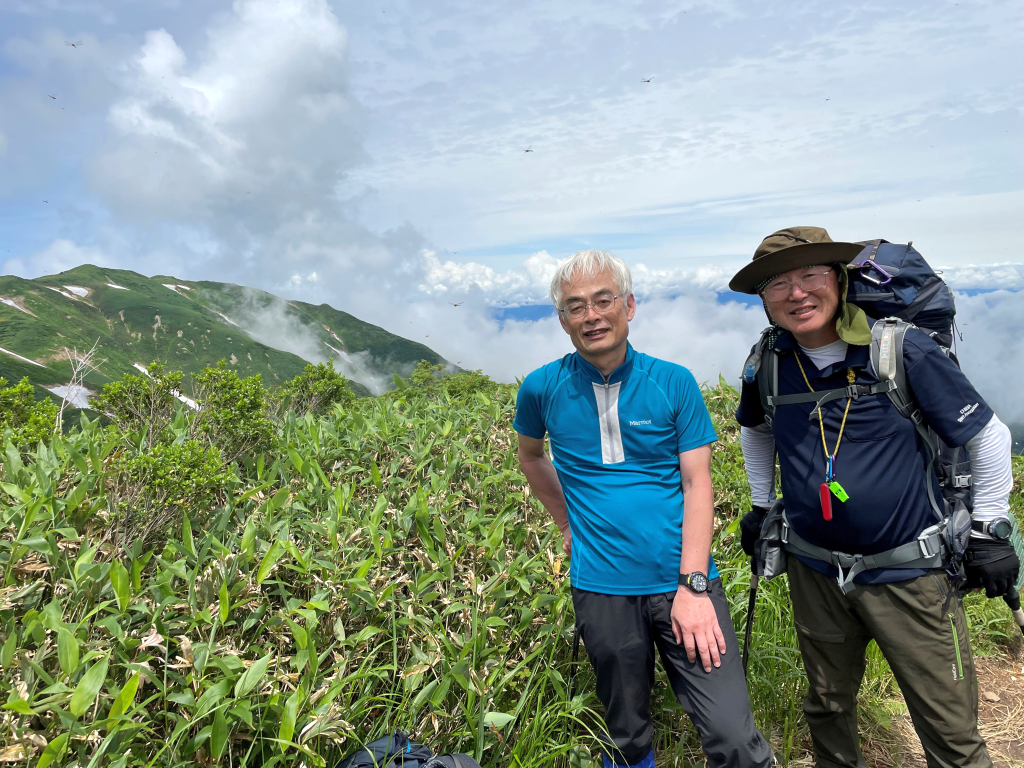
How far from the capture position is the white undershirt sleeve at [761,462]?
125 inches

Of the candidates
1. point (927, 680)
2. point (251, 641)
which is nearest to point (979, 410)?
point (927, 680)

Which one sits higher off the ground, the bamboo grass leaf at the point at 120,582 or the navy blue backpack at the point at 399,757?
the bamboo grass leaf at the point at 120,582

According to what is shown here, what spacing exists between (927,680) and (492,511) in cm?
250

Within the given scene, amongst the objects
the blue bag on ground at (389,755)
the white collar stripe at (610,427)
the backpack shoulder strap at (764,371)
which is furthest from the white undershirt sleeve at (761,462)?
the blue bag on ground at (389,755)

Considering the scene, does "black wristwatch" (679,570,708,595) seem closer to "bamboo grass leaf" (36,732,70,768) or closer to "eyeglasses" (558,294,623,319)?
"eyeglasses" (558,294,623,319)

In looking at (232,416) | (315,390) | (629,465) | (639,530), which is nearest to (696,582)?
(639,530)

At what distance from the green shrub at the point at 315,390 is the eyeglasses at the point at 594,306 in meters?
4.59

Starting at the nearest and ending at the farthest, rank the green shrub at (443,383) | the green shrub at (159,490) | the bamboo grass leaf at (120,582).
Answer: the bamboo grass leaf at (120,582), the green shrub at (159,490), the green shrub at (443,383)

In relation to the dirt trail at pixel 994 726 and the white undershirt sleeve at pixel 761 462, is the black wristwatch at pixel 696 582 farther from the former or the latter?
the dirt trail at pixel 994 726

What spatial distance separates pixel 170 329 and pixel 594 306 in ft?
372

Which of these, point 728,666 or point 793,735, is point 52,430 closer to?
point 728,666

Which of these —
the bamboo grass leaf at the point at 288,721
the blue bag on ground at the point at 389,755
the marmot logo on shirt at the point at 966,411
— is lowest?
the blue bag on ground at the point at 389,755

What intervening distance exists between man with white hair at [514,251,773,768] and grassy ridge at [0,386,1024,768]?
0.64 m

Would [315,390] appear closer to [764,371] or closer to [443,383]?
[443,383]
